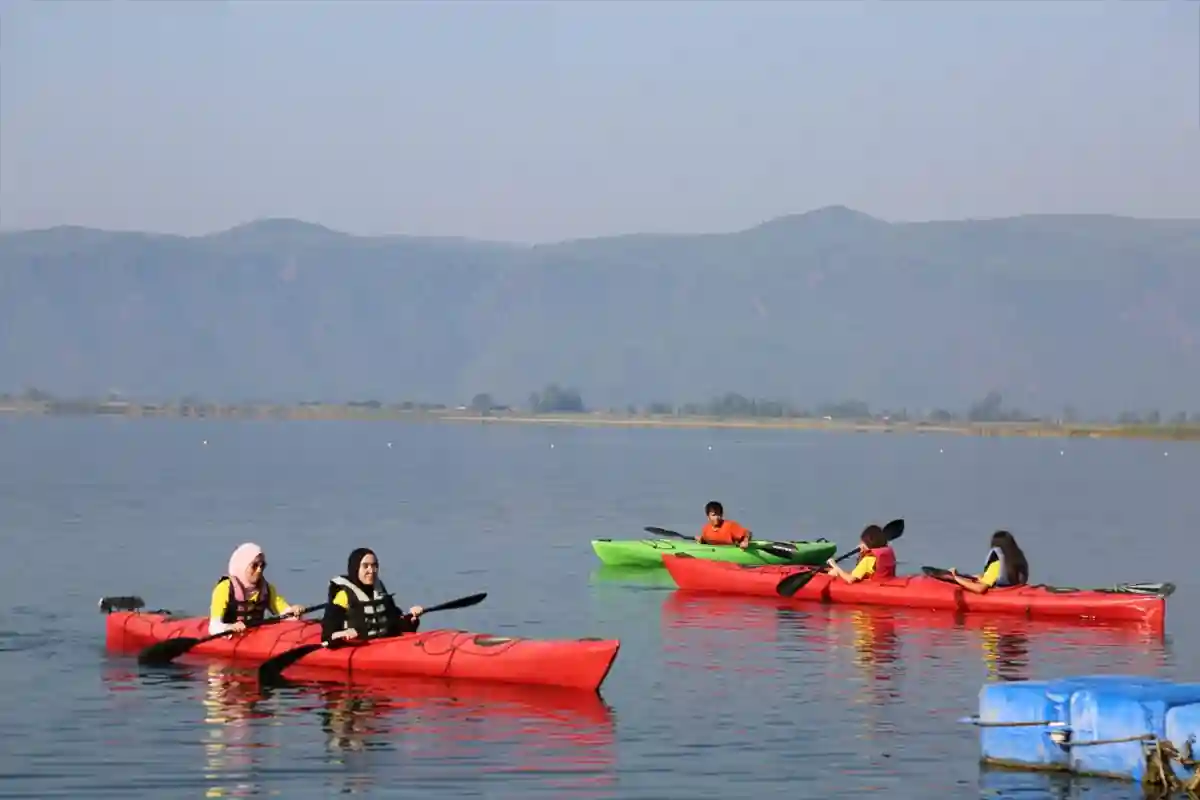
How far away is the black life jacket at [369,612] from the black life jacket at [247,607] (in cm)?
168

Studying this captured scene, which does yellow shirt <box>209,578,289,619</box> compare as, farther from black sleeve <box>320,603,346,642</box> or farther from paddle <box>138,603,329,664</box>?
black sleeve <box>320,603,346,642</box>

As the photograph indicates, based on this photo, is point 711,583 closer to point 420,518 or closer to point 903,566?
point 903,566

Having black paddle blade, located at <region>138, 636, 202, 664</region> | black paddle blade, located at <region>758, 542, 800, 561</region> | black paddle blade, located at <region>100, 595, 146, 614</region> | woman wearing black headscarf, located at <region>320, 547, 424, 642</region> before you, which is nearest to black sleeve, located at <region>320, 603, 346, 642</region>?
woman wearing black headscarf, located at <region>320, 547, 424, 642</region>

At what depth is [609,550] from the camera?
141ft

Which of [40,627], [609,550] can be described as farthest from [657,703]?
[609,550]

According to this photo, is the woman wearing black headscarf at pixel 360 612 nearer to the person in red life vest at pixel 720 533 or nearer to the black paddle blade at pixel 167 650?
the black paddle blade at pixel 167 650

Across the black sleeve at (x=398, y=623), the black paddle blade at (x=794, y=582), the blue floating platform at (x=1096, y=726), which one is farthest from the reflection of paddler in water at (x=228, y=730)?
the black paddle blade at (x=794, y=582)

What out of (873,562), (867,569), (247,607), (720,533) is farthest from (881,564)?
(247,607)

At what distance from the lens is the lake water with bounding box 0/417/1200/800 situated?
65.5 feet

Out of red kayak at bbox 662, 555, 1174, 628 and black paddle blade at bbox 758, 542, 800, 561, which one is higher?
black paddle blade at bbox 758, 542, 800, 561

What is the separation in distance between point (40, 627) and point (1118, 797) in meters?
18.4

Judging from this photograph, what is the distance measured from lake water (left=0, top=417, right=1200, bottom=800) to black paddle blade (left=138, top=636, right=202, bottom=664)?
0.26m

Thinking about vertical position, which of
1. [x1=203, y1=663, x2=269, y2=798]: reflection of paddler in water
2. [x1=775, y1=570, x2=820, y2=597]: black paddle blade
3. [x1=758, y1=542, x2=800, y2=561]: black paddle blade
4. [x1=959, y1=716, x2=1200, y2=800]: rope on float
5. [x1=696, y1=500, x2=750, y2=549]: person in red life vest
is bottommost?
[x1=203, y1=663, x2=269, y2=798]: reflection of paddler in water

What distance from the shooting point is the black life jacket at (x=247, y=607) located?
2586cm
